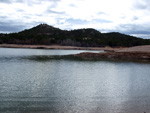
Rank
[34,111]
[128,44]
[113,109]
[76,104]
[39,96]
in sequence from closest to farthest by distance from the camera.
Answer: [34,111], [113,109], [76,104], [39,96], [128,44]

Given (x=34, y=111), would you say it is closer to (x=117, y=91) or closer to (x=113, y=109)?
(x=113, y=109)

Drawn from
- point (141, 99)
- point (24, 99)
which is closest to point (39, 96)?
point (24, 99)

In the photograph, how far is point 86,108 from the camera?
11445 millimetres

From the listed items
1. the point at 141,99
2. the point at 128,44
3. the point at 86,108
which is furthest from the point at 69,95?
the point at 128,44

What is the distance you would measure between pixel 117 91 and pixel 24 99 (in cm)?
715

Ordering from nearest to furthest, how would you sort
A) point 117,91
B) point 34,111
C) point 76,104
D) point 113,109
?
1. point 34,111
2. point 113,109
3. point 76,104
4. point 117,91

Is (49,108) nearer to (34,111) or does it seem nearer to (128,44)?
(34,111)

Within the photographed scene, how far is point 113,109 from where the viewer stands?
11.4 m

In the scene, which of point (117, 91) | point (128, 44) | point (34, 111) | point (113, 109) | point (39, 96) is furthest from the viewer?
point (128, 44)

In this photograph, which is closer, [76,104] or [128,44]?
[76,104]

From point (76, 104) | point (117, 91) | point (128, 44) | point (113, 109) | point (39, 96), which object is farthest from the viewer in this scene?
point (128, 44)

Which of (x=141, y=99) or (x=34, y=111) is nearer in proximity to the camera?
(x=34, y=111)

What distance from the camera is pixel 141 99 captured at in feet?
44.4

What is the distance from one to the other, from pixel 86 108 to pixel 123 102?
2737mm
